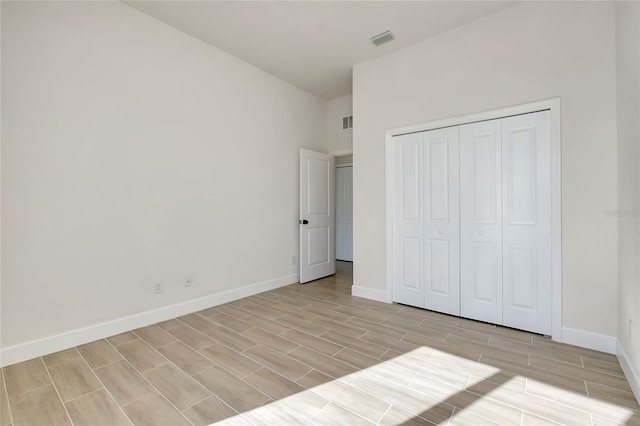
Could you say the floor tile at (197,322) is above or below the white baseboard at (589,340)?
below

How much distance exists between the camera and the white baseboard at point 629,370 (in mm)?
1776

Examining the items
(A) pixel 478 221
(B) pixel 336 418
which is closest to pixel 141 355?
(B) pixel 336 418

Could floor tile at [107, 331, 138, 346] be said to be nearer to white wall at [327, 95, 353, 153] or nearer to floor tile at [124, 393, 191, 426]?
floor tile at [124, 393, 191, 426]

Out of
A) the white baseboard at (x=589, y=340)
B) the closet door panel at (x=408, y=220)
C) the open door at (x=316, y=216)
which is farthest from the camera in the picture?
the open door at (x=316, y=216)

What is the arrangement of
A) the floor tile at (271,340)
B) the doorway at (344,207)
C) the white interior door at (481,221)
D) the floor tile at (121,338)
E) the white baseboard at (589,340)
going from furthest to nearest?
1. the doorway at (344,207)
2. the white interior door at (481,221)
3. the floor tile at (121,338)
4. the floor tile at (271,340)
5. the white baseboard at (589,340)

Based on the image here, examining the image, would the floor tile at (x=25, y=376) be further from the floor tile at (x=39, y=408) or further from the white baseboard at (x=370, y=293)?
the white baseboard at (x=370, y=293)

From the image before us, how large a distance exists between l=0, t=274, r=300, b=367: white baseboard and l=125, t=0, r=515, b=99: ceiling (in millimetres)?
3090

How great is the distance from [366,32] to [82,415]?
407cm

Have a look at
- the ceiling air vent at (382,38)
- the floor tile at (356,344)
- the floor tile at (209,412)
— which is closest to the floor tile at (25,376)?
the floor tile at (209,412)

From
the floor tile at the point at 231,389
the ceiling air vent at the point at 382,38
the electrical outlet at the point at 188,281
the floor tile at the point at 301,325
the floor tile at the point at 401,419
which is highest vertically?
the ceiling air vent at the point at 382,38

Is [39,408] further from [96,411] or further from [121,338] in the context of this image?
[121,338]

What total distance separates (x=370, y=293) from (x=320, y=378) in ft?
6.32

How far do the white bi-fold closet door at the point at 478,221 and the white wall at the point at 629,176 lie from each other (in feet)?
1.61

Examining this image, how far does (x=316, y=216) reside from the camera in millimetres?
4855
